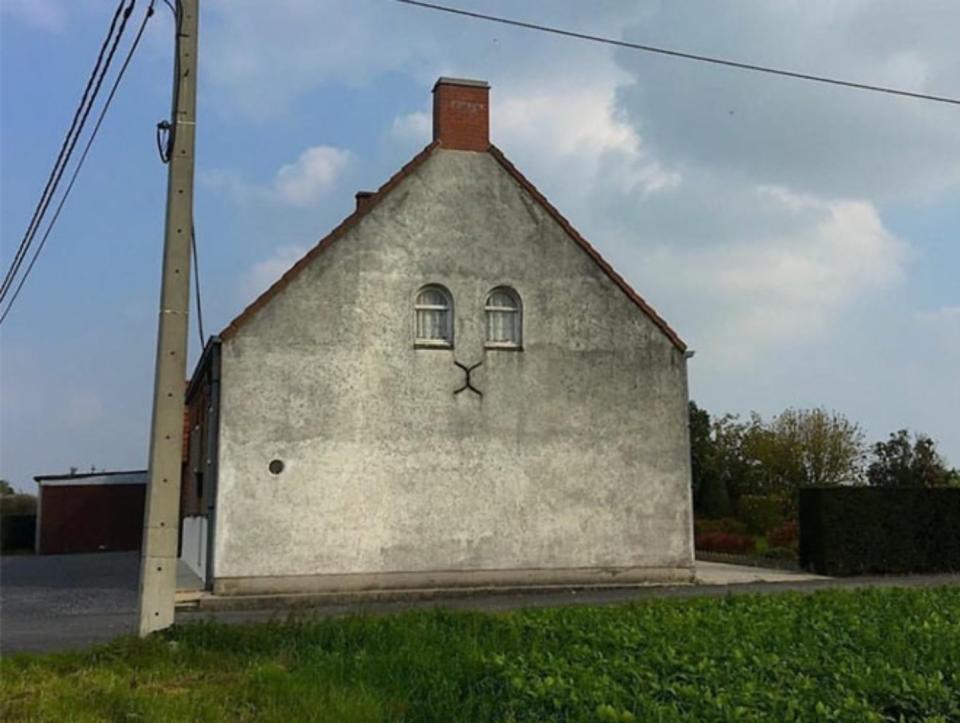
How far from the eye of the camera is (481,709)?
694cm

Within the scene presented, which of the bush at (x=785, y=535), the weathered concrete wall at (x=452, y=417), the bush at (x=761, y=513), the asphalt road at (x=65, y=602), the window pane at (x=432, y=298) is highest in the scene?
the window pane at (x=432, y=298)

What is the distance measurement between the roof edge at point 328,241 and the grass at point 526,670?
8561 mm

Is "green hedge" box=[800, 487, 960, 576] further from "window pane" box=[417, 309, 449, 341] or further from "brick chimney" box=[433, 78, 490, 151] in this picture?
"brick chimney" box=[433, 78, 490, 151]

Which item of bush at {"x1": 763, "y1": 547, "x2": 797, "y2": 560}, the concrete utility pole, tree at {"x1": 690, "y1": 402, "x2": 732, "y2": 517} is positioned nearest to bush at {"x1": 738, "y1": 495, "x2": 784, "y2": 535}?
tree at {"x1": 690, "y1": 402, "x2": 732, "y2": 517}

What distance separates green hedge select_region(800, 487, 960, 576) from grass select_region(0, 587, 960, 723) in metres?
11.1

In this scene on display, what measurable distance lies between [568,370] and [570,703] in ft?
43.9

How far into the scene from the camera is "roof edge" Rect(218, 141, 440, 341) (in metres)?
17.9

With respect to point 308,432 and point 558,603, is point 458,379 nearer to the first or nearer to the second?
point 308,432

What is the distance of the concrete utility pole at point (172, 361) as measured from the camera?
31.2 ft

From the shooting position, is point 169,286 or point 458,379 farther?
point 458,379

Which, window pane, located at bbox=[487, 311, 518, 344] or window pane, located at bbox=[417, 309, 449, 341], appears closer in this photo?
window pane, located at bbox=[417, 309, 449, 341]

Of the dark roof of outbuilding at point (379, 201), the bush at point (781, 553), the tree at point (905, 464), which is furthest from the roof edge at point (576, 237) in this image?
the tree at point (905, 464)

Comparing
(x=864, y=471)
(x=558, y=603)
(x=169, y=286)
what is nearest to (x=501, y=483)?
(x=558, y=603)

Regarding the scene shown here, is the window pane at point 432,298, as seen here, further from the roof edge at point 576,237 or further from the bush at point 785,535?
the bush at point 785,535
